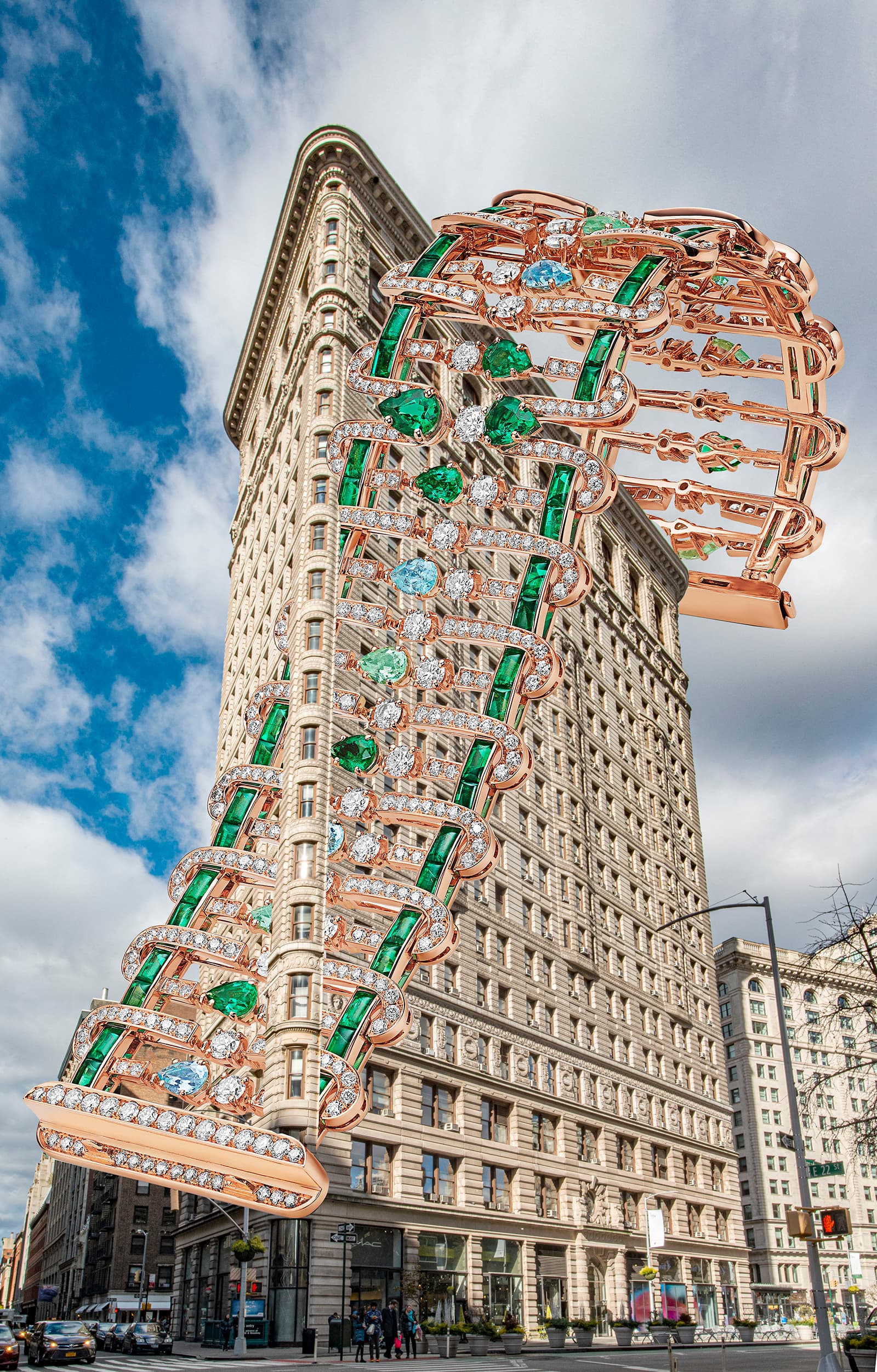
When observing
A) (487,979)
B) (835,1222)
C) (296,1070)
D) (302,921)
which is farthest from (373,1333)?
(487,979)

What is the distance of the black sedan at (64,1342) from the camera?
117 ft

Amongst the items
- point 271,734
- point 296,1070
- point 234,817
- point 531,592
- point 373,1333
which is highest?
point 531,592

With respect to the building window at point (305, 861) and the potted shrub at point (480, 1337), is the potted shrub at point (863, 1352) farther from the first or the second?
the building window at point (305, 861)

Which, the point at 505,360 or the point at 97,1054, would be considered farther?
the point at 505,360

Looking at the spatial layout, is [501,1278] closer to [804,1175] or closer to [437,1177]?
[437,1177]

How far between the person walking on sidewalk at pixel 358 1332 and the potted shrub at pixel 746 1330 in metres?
34.8

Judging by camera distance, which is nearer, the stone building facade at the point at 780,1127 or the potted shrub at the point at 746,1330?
the potted shrub at the point at 746,1330

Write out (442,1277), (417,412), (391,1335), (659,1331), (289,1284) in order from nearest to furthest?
(417,412) → (391,1335) → (289,1284) → (442,1277) → (659,1331)

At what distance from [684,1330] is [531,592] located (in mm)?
Answer: 41214

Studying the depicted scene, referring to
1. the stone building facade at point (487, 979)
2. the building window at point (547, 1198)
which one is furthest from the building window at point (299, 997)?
the building window at point (547, 1198)

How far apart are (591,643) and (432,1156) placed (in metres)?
44.2

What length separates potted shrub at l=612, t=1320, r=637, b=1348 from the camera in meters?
52.2

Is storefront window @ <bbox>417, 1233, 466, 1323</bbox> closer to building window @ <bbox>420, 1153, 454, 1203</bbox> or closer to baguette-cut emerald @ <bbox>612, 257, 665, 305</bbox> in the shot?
building window @ <bbox>420, 1153, 454, 1203</bbox>

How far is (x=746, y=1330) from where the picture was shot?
205 ft
